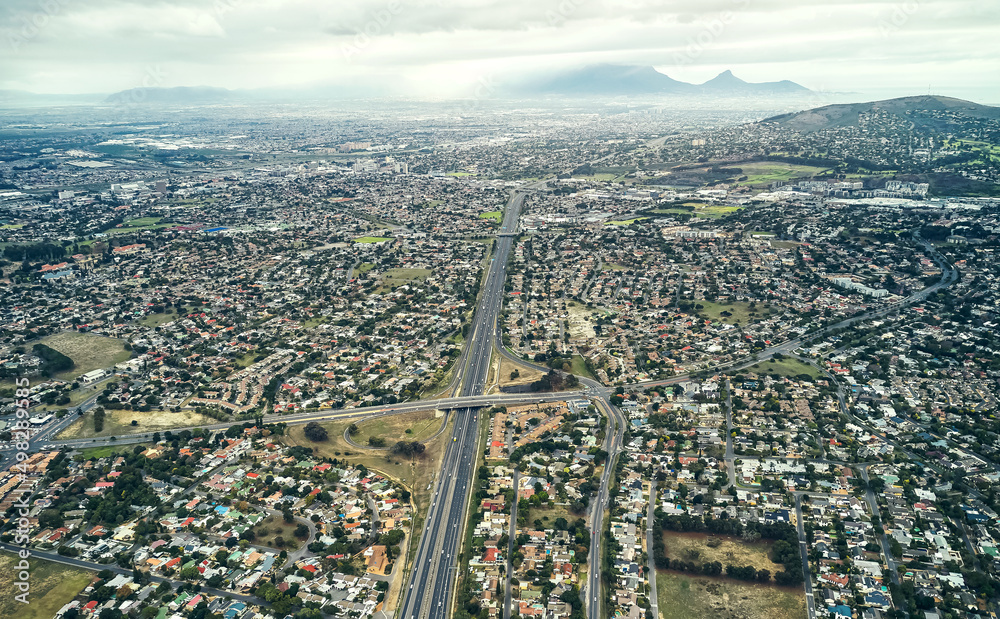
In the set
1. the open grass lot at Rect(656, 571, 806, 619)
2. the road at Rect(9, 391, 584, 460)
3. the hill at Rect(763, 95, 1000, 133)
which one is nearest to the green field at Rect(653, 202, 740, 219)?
the road at Rect(9, 391, 584, 460)

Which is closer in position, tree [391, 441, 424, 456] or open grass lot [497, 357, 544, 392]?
tree [391, 441, 424, 456]

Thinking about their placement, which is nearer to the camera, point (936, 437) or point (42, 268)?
point (936, 437)

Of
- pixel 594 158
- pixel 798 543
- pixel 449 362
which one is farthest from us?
pixel 594 158

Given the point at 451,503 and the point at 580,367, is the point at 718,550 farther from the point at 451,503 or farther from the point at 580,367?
the point at 580,367

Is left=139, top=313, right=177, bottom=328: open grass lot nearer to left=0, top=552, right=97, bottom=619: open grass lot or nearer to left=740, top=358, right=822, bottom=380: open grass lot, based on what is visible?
left=0, top=552, right=97, bottom=619: open grass lot

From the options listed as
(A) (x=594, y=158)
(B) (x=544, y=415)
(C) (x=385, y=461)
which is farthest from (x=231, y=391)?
(A) (x=594, y=158)

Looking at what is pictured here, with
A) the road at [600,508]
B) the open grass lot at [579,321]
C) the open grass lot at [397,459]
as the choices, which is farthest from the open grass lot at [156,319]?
the road at [600,508]

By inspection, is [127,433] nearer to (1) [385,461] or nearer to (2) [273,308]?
(1) [385,461]
